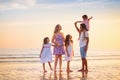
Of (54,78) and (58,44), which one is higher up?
(58,44)

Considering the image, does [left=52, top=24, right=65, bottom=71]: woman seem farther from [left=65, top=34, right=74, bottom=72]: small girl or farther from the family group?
[left=65, top=34, right=74, bottom=72]: small girl

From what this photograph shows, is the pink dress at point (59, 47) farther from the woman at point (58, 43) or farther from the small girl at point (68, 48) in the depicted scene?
the small girl at point (68, 48)

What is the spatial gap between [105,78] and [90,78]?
0.38 m

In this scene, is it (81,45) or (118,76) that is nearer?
(118,76)

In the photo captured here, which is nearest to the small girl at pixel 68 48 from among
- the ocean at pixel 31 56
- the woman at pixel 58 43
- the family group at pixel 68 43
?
the family group at pixel 68 43

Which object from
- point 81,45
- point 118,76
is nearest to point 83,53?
point 81,45

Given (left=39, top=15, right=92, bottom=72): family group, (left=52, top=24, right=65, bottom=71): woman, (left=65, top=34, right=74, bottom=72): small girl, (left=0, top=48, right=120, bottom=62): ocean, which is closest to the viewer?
(left=39, top=15, right=92, bottom=72): family group

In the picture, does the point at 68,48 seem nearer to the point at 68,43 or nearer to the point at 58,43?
the point at 68,43

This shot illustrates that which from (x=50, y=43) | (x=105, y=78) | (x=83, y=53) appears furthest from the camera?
(x=50, y=43)

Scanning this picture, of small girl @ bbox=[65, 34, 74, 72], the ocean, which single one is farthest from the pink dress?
the ocean

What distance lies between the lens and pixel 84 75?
1148cm

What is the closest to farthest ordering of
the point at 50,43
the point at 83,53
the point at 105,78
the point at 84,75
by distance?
the point at 105,78 → the point at 84,75 → the point at 83,53 → the point at 50,43

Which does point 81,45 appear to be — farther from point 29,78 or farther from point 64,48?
point 29,78

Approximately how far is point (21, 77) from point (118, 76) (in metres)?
2.60
